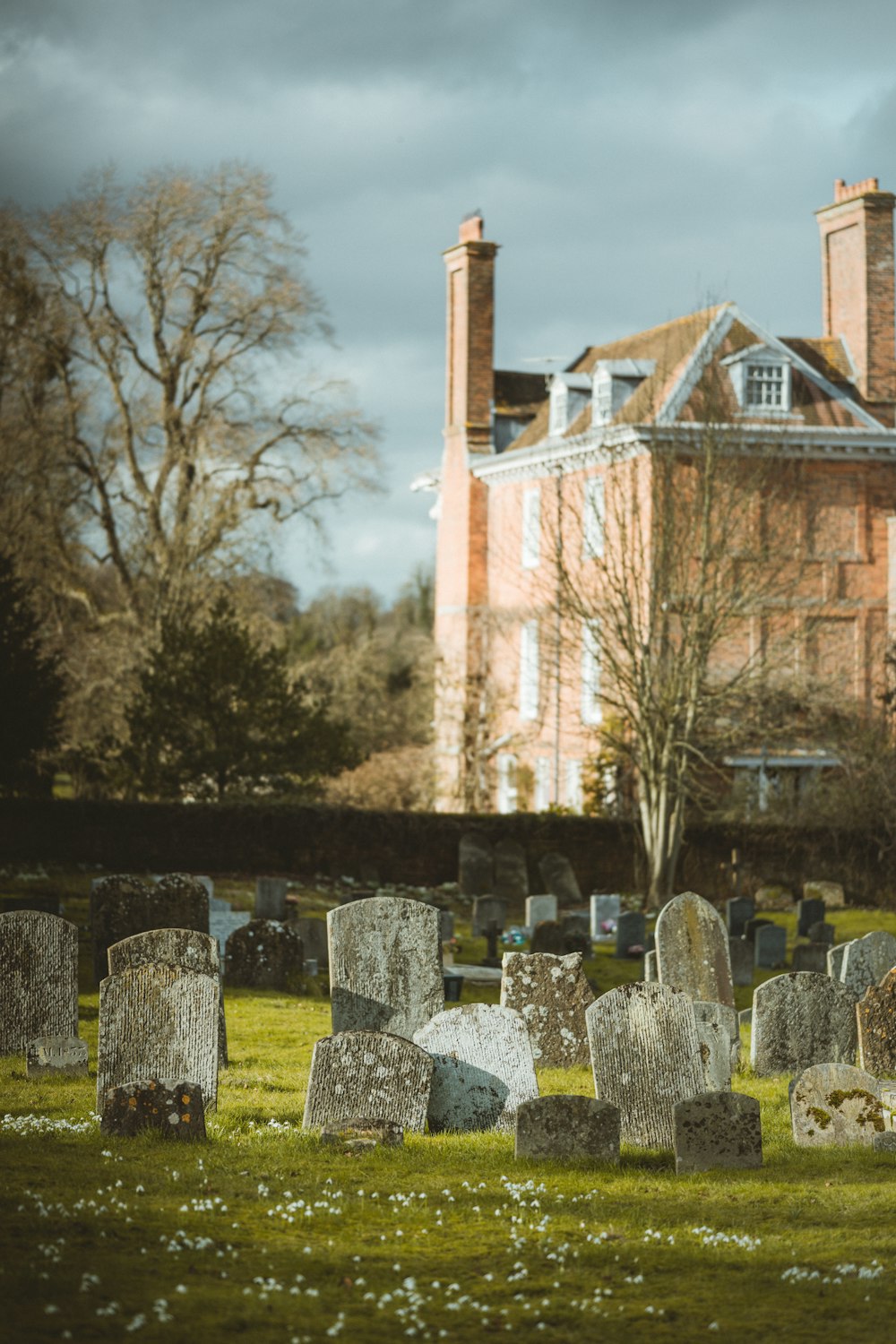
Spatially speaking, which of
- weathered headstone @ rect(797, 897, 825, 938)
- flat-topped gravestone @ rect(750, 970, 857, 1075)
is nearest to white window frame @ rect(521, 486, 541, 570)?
weathered headstone @ rect(797, 897, 825, 938)

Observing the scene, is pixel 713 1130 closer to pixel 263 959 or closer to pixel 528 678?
pixel 263 959

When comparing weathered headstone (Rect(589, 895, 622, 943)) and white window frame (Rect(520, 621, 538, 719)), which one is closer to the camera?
weathered headstone (Rect(589, 895, 622, 943))

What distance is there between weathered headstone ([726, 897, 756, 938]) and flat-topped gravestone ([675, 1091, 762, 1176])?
13.6 metres

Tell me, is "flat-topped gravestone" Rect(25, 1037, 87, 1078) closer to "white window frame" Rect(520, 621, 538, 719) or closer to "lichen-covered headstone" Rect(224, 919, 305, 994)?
"lichen-covered headstone" Rect(224, 919, 305, 994)

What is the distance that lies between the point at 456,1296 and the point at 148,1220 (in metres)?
1.66

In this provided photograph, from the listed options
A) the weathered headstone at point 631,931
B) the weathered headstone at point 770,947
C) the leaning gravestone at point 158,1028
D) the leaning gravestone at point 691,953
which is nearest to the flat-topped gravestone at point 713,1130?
the leaning gravestone at point 158,1028

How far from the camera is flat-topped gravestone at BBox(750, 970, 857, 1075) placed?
1169 centimetres

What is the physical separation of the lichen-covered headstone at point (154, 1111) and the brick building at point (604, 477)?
69.9 feet

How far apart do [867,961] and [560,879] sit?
1383 centimetres

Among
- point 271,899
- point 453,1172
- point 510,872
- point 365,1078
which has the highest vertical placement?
point 510,872

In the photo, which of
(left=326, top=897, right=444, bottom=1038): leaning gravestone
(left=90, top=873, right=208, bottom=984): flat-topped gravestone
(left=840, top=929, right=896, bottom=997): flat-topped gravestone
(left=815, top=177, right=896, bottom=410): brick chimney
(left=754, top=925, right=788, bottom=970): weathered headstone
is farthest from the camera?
(left=815, top=177, right=896, bottom=410): brick chimney

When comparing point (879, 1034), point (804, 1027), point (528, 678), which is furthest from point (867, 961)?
point (528, 678)

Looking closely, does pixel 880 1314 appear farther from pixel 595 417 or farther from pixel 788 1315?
pixel 595 417

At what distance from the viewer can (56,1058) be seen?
10789mm
